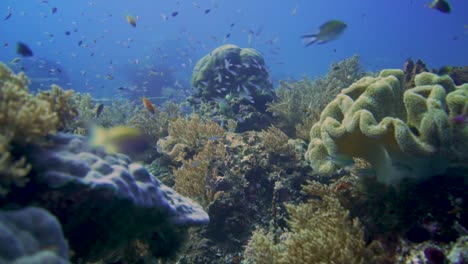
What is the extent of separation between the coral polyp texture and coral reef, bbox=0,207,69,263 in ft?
11.1

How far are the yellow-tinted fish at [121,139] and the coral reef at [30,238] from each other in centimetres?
130

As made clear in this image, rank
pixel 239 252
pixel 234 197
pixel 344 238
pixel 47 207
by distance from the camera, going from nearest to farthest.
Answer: pixel 47 207
pixel 344 238
pixel 239 252
pixel 234 197

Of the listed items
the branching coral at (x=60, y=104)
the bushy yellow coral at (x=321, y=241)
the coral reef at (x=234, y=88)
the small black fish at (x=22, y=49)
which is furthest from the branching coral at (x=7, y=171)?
the small black fish at (x=22, y=49)

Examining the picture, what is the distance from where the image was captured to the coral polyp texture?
359cm

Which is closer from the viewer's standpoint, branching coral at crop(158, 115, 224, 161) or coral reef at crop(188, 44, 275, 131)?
branching coral at crop(158, 115, 224, 161)

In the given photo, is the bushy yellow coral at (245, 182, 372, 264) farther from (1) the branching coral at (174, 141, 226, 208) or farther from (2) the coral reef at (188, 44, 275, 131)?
(2) the coral reef at (188, 44, 275, 131)

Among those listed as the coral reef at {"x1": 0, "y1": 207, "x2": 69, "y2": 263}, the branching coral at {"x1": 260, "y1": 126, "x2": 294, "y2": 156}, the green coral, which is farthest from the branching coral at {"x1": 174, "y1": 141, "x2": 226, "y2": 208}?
the green coral

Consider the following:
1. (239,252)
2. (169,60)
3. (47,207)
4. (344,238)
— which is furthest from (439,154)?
(169,60)

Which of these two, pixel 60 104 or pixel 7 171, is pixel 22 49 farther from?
pixel 7 171

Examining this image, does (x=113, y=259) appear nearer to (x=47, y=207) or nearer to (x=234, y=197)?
(x=47, y=207)

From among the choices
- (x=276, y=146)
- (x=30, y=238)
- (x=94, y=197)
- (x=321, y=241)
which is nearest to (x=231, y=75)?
(x=276, y=146)

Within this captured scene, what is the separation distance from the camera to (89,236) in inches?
111

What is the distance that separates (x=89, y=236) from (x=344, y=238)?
8.88 ft

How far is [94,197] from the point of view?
258 centimetres
